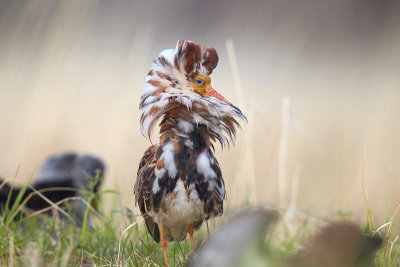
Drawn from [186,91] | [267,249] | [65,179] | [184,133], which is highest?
[186,91]

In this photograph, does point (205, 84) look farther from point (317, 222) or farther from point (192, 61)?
point (317, 222)

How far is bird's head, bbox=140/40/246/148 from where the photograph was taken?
1.57 metres

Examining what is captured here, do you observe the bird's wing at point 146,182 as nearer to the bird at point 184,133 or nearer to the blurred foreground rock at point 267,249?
the bird at point 184,133

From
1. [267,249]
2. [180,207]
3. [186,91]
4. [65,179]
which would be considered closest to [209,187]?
[180,207]

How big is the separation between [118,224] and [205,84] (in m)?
1.01

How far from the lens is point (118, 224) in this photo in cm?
232

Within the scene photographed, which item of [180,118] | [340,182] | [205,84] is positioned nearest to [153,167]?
[180,118]

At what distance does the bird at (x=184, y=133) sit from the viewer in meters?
1.57

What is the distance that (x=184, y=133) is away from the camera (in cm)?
161

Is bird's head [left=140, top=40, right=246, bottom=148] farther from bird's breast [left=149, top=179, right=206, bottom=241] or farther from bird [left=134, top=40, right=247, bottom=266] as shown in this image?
bird's breast [left=149, top=179, right=206, bottom=241]

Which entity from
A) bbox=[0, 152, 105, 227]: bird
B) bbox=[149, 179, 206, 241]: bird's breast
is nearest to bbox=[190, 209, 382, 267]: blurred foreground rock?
bbox=[149, 179, 206, 241]: bird's breast

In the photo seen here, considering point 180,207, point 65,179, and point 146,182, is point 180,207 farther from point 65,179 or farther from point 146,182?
point 65,179

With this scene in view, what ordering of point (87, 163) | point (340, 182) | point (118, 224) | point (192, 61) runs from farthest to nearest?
point (340, 182)
point (87, 163)
point (118, 224)
point (192, 61)

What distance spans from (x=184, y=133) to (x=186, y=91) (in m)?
0.14
